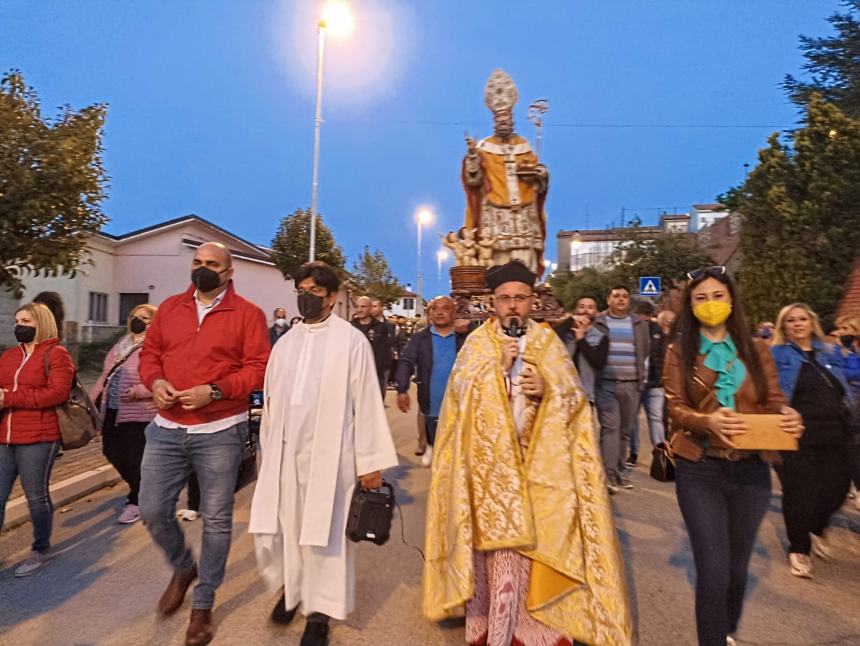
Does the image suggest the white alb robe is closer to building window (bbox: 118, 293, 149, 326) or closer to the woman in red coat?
the woman in red coat

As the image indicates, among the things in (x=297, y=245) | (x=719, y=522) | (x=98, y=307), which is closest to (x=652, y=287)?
(x=719, y=522)

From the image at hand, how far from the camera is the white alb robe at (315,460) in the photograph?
3.41 meters

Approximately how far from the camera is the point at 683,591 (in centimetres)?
429

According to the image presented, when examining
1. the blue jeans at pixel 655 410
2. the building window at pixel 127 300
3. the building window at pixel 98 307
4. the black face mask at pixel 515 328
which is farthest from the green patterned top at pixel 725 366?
the building window at pixel 127 300

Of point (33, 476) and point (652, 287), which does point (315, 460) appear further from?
point (652, 287)

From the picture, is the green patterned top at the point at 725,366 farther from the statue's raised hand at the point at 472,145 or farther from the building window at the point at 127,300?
the building window at the point at 127,300

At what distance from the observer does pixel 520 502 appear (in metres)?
3.19

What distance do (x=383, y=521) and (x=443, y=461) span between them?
0.44 meters

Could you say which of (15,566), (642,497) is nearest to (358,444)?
(15,566)

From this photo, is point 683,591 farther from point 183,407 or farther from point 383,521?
point 183,407

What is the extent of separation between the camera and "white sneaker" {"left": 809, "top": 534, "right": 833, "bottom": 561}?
504 centimetres

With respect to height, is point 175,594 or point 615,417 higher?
point 615,417

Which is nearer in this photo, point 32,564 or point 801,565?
point 32,564

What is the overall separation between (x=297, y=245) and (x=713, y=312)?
2649 cm
